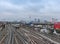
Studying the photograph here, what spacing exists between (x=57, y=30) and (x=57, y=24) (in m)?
2.35

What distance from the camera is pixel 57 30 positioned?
55969 millimetres

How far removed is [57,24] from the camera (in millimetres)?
54719
